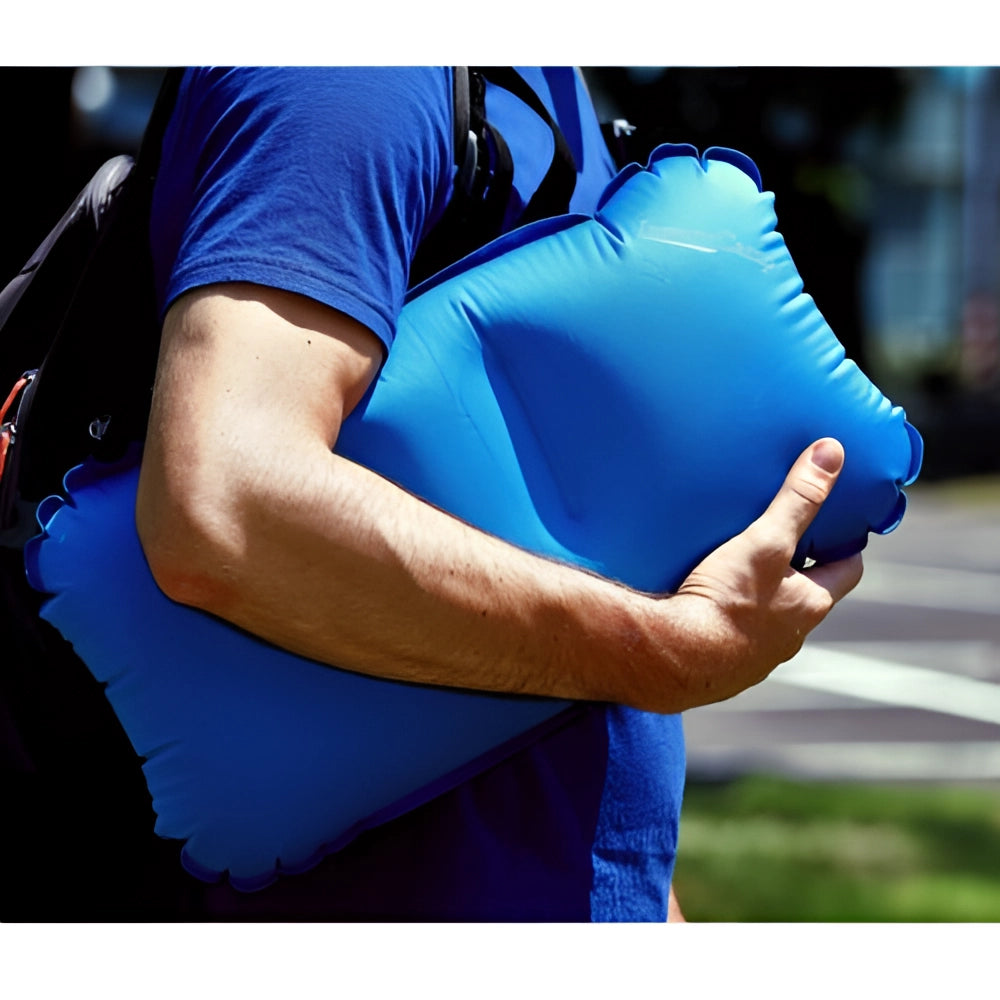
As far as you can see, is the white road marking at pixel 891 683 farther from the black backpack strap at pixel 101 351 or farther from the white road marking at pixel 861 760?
the black backpack strap at pixel 101 351

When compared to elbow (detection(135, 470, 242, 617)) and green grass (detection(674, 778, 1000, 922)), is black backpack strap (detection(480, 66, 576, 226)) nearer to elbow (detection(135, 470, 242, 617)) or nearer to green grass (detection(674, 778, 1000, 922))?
elbow (detection(135, 470, 242, 617))

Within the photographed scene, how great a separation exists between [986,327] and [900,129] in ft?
1.88

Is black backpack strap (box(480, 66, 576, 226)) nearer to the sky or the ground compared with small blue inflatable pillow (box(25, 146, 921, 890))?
nearer to the sky

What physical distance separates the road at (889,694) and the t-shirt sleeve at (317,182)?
3.06m

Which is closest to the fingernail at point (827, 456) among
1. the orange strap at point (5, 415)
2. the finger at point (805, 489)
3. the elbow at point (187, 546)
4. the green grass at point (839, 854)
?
the finger at point (805, 489)

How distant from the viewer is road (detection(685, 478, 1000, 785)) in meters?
4.27

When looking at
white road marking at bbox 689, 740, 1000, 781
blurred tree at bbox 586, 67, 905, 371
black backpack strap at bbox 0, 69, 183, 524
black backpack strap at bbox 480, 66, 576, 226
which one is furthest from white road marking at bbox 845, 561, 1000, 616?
black backpack strap at bbox 0, 69, 183, 524

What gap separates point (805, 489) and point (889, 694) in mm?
4436

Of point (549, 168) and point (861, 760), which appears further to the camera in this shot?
point (861, 760)

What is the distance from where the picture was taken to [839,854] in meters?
3.10

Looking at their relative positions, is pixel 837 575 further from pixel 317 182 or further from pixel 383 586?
pixel 317 182

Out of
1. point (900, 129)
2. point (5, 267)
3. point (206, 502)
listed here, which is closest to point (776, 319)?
point (206, 502)

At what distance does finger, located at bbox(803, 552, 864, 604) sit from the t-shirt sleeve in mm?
544

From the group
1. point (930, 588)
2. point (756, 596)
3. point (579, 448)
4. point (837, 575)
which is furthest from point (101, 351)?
point (930, 588)
